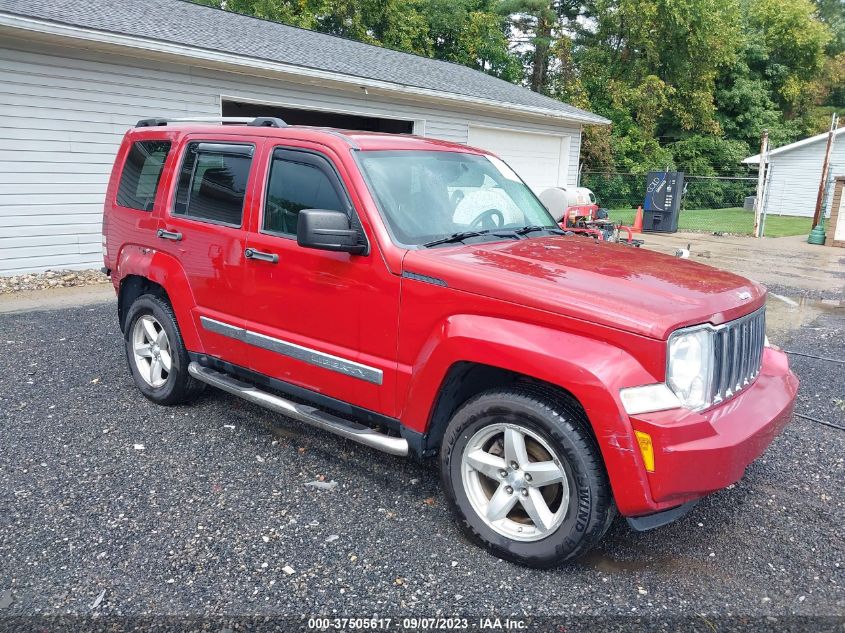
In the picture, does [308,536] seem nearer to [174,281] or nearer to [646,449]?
[646,449]

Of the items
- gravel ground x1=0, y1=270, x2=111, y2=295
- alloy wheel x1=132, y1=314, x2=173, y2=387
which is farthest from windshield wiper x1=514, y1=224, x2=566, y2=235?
gravel ground x1=0, y1=270, x2=111, y2=295

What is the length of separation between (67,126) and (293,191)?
7.72 m

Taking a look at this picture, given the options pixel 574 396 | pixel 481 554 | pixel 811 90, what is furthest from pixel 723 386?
pixel 811 90

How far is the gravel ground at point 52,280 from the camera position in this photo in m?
9.37

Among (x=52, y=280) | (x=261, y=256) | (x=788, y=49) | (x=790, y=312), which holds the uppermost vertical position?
(x=788, y=49)

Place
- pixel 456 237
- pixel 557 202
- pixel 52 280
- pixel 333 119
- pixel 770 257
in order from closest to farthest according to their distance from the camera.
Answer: pixel 456 237
pixel 52 280
pixel 557 202
pixel 770 257
pixel 333 119

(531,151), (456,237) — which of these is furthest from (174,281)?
(531,151)

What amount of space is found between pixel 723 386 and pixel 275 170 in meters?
2.76

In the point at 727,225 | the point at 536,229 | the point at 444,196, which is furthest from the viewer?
the point at 727,225

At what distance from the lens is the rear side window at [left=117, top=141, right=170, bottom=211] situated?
4.81 m

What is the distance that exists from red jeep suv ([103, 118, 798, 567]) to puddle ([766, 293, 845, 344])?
4459 mm

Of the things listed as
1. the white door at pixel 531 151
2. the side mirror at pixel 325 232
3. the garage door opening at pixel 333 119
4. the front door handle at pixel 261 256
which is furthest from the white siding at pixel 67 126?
the side mirror at pixel 325 232

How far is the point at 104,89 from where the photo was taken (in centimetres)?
1005

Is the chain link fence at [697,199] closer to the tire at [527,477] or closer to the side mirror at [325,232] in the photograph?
the side mirror at [325,232]
